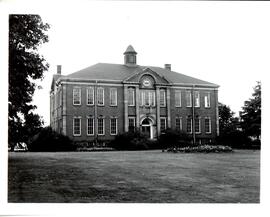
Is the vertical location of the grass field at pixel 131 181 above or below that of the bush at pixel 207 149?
below

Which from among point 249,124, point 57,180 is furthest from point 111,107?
point 57,180

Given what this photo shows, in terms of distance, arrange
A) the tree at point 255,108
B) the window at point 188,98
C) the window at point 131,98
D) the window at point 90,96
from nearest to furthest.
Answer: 1. the tree at point 255,108
2. the window at point 188,98
3. the window at point 90,96
4. the window at point 131,98

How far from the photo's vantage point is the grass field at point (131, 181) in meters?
7.67

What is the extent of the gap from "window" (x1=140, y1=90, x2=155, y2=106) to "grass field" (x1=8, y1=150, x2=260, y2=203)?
616 cm

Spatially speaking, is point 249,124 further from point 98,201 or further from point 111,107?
point 111,107

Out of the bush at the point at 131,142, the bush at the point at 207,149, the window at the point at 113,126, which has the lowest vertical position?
the bush at the point at 207,149

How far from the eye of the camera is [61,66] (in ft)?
35.7

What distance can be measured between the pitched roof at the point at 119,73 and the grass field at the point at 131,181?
3168mm

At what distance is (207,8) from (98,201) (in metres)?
4.78

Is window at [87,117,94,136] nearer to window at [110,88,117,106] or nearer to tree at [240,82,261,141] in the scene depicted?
window at [110,88,117,106]

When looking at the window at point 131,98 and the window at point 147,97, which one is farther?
the window at point 147,97

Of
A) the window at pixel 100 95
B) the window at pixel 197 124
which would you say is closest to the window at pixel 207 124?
the window at pixel 197 124

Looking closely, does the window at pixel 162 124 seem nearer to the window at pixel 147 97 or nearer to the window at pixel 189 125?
the window at pixel 189 125

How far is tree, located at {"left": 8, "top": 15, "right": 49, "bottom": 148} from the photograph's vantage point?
917 centimetres
